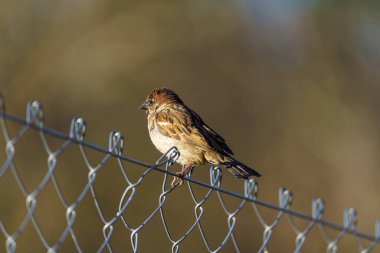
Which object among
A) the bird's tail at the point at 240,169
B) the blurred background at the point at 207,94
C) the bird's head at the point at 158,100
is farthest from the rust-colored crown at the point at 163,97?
the blurred background at the point at 207,94

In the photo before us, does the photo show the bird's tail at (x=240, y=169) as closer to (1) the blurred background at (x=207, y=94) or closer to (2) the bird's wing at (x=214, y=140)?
(2) the bird's wing at (x=214, y=140)

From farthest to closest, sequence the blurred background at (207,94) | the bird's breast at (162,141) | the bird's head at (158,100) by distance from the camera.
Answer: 1. the blurred background at (207,94)
2. the bird's head at (158,100)
3. the bird's breast at (162,141)

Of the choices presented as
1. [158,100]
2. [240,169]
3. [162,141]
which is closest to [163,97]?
[158,100]

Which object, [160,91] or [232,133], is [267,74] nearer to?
[232,133]

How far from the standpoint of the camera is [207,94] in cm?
1290

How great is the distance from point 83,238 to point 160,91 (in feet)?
14.0

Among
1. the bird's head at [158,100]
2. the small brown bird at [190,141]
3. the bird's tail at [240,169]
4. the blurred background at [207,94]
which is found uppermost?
the blurred background at [207,94]

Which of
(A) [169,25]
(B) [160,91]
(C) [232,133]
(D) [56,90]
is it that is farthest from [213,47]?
(B) [160,91]

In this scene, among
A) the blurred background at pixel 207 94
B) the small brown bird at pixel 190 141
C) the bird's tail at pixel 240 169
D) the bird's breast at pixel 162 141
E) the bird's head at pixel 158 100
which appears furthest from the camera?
the blurred background at pixel 207 94

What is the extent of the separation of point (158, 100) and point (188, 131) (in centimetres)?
73

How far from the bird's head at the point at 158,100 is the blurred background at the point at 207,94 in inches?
131

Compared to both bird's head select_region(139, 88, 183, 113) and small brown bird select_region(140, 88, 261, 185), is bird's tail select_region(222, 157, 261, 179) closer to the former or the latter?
small brown bird select_region(140, 88, 261, 185)

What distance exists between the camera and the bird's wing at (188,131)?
5.56 metres

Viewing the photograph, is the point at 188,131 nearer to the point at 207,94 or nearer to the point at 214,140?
the point at 214,140
